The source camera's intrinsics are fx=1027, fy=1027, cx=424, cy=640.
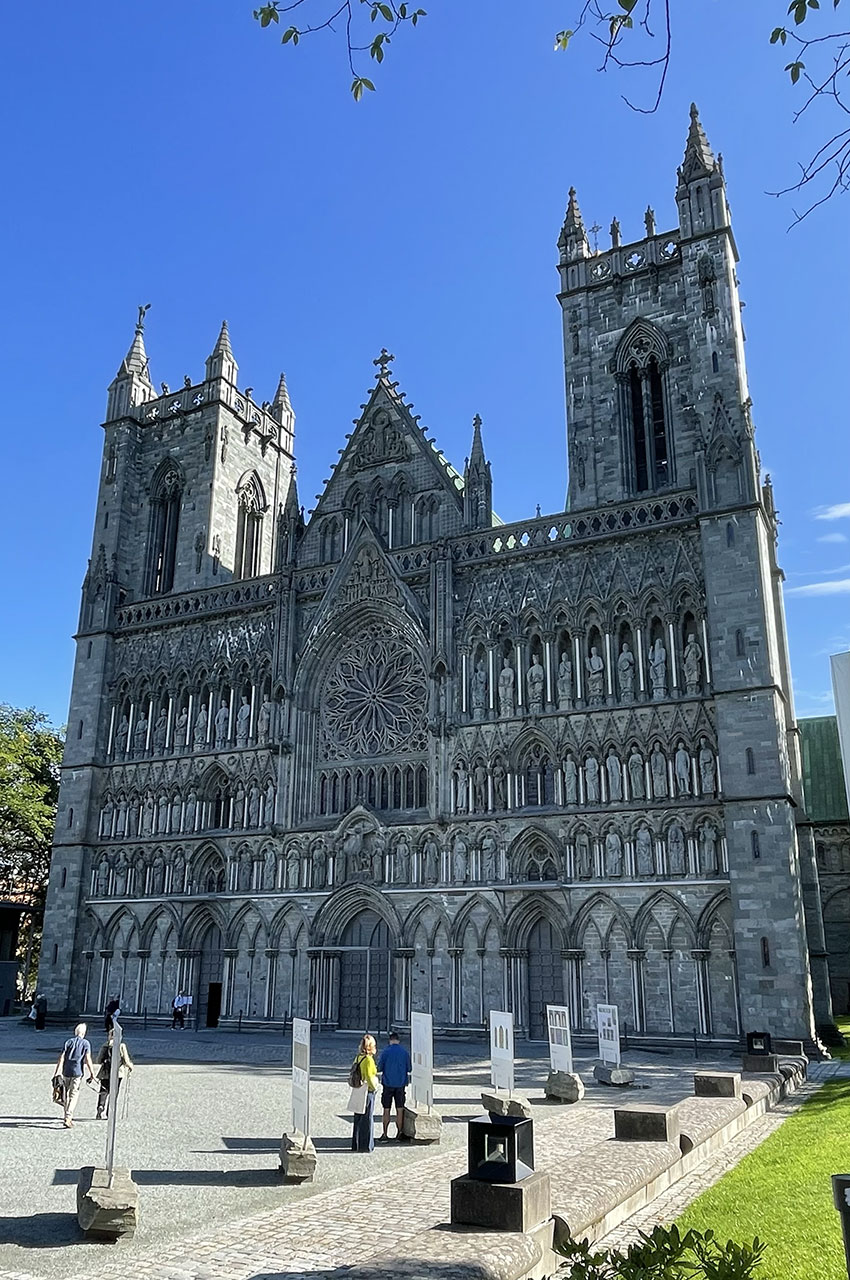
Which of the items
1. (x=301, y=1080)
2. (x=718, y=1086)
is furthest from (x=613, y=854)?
(x=301, y=1080)

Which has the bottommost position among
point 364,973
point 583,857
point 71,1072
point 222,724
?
point 71,1072

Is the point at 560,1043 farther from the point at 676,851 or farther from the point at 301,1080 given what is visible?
Answer: the point at 676,851

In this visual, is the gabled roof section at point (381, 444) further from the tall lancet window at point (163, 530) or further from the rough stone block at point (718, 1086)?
the rough stone block at point (718, 1086)

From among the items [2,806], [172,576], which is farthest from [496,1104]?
[2,806]

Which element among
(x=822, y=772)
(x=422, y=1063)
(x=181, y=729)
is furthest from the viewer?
(x=822, y=772)

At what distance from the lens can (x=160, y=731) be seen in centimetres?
4125

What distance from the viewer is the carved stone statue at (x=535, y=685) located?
3334cm

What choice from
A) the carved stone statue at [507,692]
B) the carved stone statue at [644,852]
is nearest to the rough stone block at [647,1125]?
the carved stone statue at [644,852]

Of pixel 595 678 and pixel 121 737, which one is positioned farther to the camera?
pixel 121 737

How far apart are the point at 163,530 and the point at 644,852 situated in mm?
27505

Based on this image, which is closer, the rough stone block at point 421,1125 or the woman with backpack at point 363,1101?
the woman with backpack at point 363,1101

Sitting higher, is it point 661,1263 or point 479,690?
point 479,690

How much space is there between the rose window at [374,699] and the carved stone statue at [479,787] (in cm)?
252

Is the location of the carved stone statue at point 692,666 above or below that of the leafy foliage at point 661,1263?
above
